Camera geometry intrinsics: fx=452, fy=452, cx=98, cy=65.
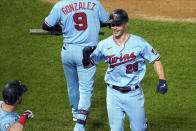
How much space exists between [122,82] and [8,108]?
1838mm

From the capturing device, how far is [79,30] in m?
7.97

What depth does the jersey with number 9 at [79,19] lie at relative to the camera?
788cm

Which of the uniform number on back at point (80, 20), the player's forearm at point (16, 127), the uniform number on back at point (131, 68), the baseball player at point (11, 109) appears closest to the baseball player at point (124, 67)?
the uniform number on back at point (131, 68)

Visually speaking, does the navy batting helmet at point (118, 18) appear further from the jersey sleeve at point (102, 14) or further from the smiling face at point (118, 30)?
the jersey sleeve at point (102, 14)

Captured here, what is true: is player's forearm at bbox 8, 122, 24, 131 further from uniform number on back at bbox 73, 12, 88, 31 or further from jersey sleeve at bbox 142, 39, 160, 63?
uniform number on back at bbox 73, 12, 88, 31

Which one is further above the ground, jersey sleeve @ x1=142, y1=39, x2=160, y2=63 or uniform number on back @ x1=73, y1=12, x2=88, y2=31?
uniform number on back @ x1=73, y1=12, x2=88, y2=31

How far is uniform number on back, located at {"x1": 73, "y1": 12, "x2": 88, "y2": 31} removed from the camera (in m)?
7.87

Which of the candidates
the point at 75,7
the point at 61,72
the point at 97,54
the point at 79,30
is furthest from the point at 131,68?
the point at 61,72

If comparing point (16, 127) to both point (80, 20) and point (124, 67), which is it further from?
point (80, 20)

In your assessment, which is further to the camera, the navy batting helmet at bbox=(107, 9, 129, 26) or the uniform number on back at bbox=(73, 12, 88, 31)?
the uniform number on back at bbox=(73, 12, 88, 31)

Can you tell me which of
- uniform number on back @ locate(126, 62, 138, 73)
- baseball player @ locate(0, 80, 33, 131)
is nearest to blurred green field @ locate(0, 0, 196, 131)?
uniform number on back @ locate(126, 62, 138, 73)

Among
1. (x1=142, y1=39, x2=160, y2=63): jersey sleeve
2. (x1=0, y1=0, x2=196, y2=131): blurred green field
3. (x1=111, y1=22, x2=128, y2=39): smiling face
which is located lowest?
(x1=0, y1=0, x2=196, y2=131): blurred green field

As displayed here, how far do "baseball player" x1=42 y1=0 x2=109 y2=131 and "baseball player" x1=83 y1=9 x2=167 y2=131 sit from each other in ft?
3.61

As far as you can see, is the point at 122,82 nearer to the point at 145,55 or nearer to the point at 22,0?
the point at 145,55
